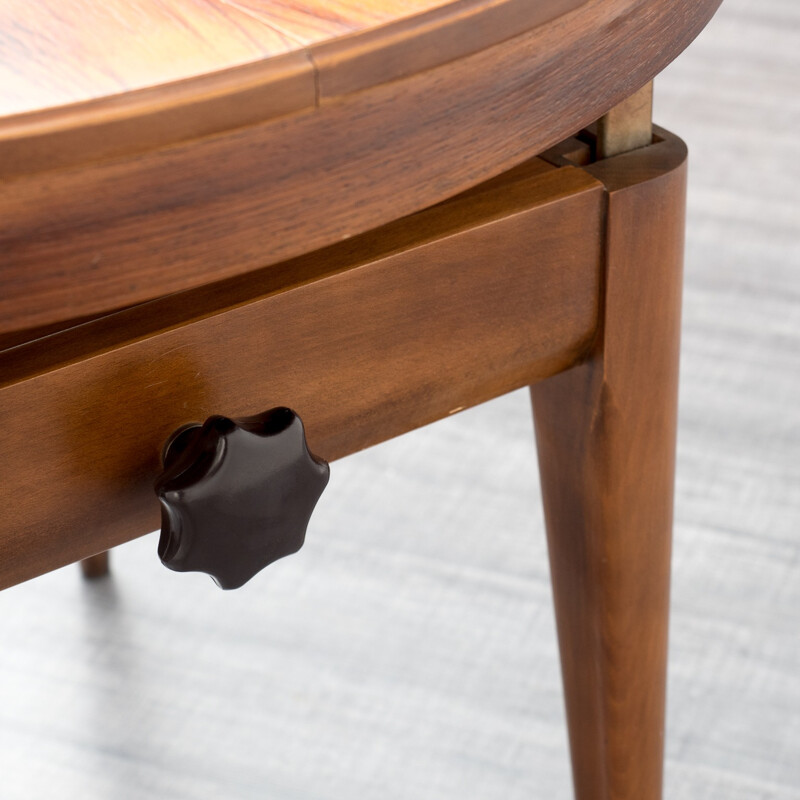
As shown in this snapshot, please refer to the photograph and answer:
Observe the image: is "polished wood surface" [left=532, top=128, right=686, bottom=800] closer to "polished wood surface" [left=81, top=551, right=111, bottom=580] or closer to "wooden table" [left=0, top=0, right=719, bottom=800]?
"wooden table" [left=0, top=0, right=719, bottom=800]

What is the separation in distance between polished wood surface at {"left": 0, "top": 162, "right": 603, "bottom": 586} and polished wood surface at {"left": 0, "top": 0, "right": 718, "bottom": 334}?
0.04 metres

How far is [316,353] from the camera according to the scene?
34 centimetres

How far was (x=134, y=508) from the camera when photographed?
33 cm

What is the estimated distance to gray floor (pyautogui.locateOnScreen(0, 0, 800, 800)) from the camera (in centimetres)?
72

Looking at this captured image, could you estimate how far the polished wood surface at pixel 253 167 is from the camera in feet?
0.77

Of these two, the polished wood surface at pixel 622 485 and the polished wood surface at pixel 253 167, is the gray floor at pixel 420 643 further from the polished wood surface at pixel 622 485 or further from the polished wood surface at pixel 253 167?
the polished wood surface at pixel 253 167

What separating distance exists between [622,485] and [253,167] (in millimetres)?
239

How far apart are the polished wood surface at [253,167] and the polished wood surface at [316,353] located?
0.04m

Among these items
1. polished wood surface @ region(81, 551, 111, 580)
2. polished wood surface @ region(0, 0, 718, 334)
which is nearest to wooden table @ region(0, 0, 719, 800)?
polished wood surface @ region(0, 0, 718, 334)

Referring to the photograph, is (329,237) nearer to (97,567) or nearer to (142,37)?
(142,37)

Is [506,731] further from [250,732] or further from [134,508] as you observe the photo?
[134,508]

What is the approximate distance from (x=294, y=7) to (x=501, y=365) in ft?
0.49

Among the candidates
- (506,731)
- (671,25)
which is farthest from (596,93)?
(506,731)

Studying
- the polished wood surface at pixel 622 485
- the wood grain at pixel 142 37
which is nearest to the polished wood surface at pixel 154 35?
the wood grain at pixel 142 37
